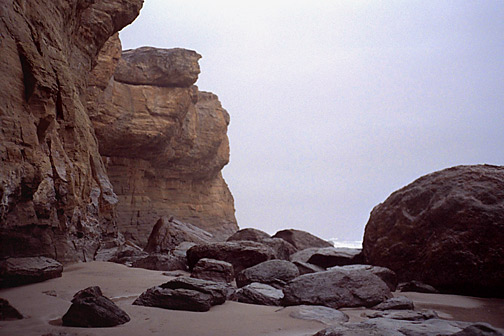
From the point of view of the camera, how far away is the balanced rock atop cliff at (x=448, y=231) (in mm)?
5281

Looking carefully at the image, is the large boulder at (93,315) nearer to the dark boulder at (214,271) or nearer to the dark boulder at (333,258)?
the dark boulder at (214,271)

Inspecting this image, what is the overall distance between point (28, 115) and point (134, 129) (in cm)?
1630

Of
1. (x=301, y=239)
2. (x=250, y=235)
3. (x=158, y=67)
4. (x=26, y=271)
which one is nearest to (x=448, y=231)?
(x=26, y=271)

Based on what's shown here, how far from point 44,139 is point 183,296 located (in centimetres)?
387

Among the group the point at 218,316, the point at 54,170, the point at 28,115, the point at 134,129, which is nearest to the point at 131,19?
the point at 54,170

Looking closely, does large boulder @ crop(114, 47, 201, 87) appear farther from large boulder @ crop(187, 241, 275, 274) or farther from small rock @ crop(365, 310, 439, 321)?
small rock @ crop(365, 310, 439, 321)

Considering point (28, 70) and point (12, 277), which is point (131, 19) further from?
point (12, 277)

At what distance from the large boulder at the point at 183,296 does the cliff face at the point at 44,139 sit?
1.92 metres

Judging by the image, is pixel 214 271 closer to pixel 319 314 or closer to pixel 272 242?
pixel 319 314

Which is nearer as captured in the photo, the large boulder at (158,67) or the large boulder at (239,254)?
the large boulder at (239,254)

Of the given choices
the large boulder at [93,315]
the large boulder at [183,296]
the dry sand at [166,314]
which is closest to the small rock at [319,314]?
the dry sand at [166,314]

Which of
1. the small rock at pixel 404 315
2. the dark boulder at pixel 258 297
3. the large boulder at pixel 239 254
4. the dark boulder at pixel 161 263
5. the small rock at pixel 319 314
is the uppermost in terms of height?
the large boulder at pixel 239 254

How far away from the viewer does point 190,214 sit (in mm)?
25750

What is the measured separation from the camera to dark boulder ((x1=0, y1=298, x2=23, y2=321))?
2.90 metres
